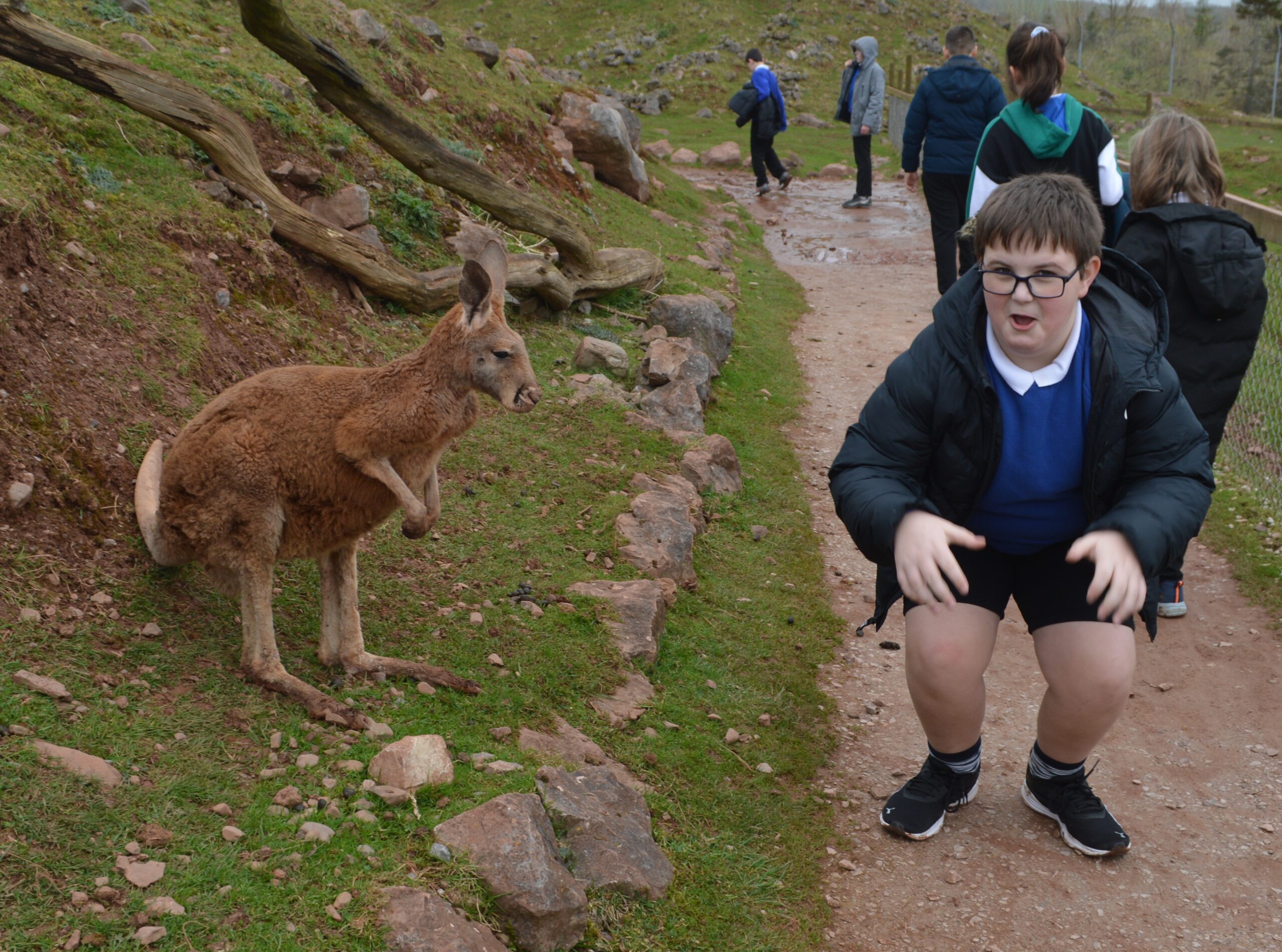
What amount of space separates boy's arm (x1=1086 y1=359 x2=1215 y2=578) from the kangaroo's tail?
10.2 feet

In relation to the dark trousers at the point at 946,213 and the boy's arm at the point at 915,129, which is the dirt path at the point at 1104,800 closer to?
the dark trousers at the point at 946,213

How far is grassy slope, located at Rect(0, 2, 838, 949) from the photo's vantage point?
2.88m

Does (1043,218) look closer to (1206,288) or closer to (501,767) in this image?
(1206,288)

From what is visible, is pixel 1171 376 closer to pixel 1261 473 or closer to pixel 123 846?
pixel 123 846

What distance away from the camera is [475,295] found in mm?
3934

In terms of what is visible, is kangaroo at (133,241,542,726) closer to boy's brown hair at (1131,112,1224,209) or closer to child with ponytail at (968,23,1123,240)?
boy's brown hair at (1131,112,1224,209)

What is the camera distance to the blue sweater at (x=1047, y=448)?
326 cm

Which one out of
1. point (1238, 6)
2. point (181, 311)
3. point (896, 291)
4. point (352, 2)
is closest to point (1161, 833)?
point (181, 311)

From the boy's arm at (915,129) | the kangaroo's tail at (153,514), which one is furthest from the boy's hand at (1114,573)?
the boy's arm at (915,129)

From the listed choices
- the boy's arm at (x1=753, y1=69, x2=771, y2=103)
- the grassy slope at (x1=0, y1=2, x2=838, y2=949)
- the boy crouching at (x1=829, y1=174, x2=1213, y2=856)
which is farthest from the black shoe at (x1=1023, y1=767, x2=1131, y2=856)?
the boy's arm at (x1=753, y1=69, x2=771, y2=103)

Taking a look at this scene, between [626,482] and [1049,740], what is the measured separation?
3.18 meters

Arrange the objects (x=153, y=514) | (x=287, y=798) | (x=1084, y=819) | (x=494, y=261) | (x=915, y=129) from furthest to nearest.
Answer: (x=915, y=129), (x=494, y=261), (x=153, y=514), (x=1084, y=819), (x=287, y=798)

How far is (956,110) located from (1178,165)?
481 centimetres

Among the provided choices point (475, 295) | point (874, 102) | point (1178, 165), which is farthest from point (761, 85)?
point (475, 295)
